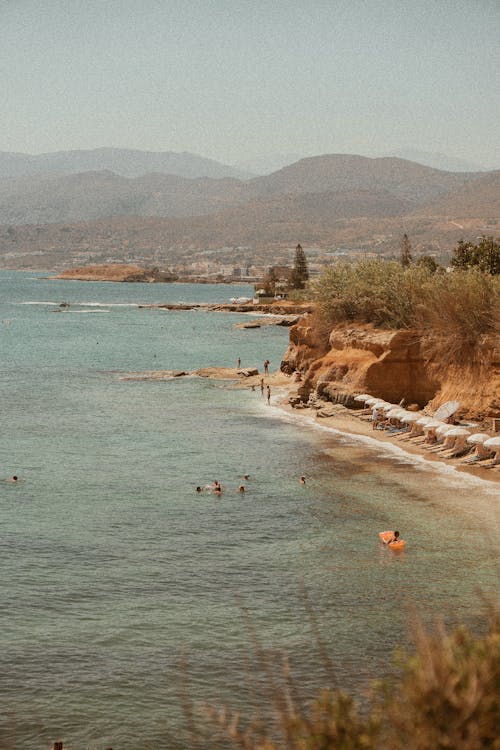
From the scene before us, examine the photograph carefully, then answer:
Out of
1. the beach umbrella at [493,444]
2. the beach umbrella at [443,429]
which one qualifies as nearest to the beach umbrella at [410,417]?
the beach umbrella at [443,429]

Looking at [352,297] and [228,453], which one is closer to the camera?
[228,453]

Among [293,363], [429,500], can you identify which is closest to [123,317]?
[293,363]

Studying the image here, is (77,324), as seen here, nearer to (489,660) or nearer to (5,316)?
(5,316)

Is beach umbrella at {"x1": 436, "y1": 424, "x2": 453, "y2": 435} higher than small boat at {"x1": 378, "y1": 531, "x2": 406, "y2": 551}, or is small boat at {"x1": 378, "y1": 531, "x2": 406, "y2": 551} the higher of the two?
beach umbrella at {"x1": 436, "y1": 424, "x2": 453, "y2": 435}

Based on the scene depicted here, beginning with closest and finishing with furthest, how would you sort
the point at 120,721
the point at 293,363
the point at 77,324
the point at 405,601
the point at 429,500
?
the point at 120,721 < the point at 405,601 < the point at 429,500 < the point at 293,363 < the point at 77,324

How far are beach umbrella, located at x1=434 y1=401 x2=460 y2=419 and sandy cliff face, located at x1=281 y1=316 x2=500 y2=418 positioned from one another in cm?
132

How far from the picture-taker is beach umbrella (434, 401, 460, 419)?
111 ft

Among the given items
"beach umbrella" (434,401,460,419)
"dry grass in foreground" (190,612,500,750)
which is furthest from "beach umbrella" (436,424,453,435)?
"dry grass in foreground" (190,612,500,750)

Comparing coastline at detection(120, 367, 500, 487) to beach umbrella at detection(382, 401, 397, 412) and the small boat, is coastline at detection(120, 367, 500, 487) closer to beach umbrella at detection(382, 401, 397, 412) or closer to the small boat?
beach umbrella at detection(382, 401, 397, 412)

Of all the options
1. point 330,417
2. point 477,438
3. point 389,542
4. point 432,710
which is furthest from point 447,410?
point 432,710

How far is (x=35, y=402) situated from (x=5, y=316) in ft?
272

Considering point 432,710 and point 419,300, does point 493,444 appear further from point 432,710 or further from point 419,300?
point 432,710

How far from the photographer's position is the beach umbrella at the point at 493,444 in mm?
29425

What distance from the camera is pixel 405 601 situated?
720 inches
